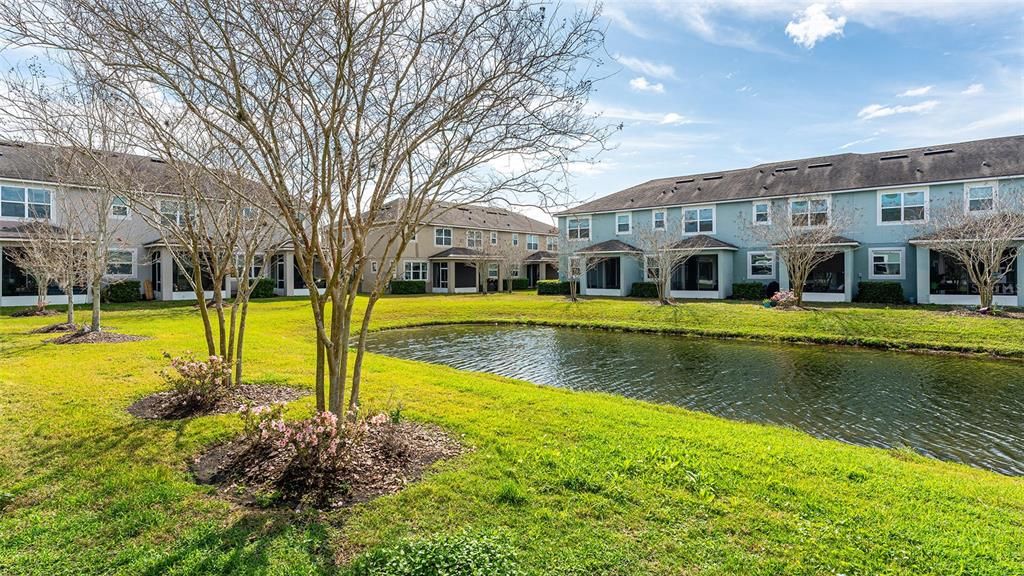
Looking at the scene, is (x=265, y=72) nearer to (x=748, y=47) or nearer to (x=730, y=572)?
(x=730, y=572)

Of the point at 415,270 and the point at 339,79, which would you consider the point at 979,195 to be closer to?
the point at 339,79

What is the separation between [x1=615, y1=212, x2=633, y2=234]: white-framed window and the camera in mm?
33022

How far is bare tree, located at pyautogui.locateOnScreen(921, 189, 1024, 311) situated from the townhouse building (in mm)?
263

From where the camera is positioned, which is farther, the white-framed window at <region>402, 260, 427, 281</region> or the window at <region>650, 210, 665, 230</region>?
the white-framed window at <region>402, 260, 427, 281</region>

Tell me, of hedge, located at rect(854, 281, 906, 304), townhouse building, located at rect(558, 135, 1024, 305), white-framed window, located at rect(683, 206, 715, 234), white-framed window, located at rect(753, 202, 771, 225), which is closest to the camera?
townhouse building, located at rect(558, 135, 1024, 305)

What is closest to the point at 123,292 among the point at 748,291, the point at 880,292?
the point at 748,291

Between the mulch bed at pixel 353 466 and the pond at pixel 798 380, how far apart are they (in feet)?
19.2

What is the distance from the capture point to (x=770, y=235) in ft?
78.0

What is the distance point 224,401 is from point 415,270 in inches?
1276

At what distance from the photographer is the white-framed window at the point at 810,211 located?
24.2 m

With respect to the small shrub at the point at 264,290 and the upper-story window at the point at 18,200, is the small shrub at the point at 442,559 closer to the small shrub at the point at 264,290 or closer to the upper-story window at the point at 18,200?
the upper-story window at the point at 18,200

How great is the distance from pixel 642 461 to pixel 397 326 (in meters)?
17.5

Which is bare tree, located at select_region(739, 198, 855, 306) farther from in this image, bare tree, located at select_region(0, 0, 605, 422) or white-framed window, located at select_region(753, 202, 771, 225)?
bare tree, located at select_region(0, 0, 605, 422)

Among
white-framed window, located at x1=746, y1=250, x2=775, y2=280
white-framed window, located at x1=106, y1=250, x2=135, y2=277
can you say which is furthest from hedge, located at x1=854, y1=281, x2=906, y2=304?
white-framed window, located at x1=106, y1=250, x2=135, y2=277
